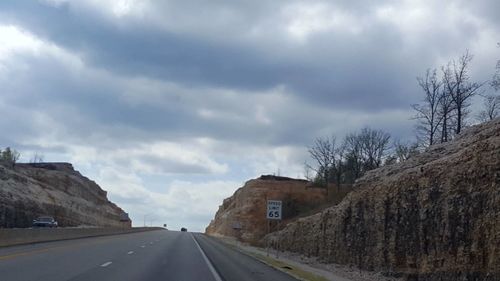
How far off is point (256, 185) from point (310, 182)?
1091cm

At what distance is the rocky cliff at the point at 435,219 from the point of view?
2061cm

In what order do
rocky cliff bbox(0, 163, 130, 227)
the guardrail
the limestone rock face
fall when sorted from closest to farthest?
the guardrail < rocky cliff bbox(0, 163, 130, 227) < the limestone rock face

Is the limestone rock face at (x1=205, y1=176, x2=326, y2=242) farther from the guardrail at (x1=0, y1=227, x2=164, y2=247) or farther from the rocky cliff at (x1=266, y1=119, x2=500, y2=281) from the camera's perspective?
the rocky cliff at (x1=266, y1=119, x2=500, y2=281)

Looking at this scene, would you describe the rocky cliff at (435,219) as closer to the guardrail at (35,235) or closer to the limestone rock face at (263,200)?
the guardrail at (35,235)

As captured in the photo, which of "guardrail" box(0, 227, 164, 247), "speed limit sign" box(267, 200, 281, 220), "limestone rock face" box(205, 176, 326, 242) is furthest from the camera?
"limestone rock face" box(205, 176, 326, 242)

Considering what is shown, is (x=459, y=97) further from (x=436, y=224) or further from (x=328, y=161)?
(x=328, y=161)

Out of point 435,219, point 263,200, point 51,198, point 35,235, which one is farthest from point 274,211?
point 263,200

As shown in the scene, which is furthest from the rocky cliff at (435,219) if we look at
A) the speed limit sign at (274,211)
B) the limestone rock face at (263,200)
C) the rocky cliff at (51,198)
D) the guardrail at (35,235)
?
the limestone rock face at (263,200)

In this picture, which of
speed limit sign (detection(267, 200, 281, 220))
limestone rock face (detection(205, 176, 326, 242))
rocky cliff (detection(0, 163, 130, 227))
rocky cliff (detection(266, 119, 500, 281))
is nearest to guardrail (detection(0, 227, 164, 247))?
speed limit sign (detection(267, 200, 281, 220))

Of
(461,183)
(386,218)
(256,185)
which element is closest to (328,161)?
(256,185)

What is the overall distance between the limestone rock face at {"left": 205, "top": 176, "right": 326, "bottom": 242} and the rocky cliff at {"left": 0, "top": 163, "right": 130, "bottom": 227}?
2695cm

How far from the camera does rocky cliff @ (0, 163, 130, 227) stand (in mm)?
84375

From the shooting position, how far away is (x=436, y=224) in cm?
2408

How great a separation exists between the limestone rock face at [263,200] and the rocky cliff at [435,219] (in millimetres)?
59068
